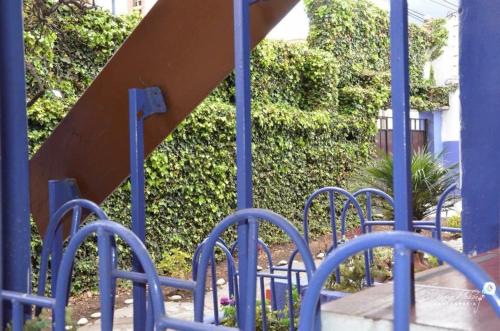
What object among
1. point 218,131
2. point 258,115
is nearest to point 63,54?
point 218,131

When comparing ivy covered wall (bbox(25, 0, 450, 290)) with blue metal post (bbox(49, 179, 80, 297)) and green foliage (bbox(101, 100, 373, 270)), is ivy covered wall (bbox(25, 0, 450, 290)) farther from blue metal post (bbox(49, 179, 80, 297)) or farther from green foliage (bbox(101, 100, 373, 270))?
blue metal post (bbox(49, 179, 80, 297))

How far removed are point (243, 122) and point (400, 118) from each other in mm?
705

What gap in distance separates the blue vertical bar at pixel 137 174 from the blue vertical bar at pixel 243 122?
2.44ft

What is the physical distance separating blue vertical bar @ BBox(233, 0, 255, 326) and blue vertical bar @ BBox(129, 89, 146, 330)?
0.74 m

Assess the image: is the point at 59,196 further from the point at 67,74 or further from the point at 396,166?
the point at 67,74

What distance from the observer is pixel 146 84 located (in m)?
2.83

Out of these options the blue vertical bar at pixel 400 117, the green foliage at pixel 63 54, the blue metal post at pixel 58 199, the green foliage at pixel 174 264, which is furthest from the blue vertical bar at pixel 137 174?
the green foliage at pixel 174 264

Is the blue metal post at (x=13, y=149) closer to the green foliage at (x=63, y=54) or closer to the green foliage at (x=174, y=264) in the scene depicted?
the green foliage at (x=63, y=54)

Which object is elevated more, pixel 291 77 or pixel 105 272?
pixel 291 77

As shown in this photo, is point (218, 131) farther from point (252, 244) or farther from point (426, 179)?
point (252, 244)

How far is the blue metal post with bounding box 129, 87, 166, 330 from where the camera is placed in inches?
107

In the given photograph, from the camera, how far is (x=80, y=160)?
3.10 metres

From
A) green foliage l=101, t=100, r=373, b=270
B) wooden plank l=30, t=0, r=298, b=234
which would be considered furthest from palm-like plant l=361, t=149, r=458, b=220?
wooden plank l=30, t=0, r=298, b=234

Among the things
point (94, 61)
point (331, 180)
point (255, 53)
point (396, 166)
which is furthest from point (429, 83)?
point (396, 166)
